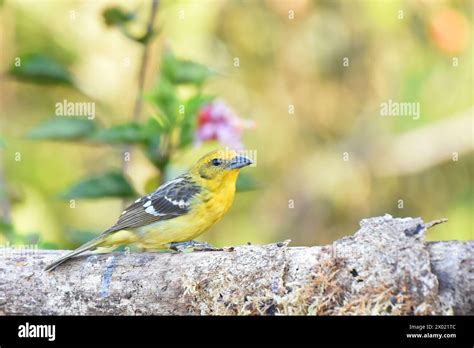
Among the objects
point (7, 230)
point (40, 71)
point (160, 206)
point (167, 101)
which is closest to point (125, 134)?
point (167, 101)

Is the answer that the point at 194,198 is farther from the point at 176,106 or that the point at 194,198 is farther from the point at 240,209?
the point at 240,209

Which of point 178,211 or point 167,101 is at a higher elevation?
point 167,101

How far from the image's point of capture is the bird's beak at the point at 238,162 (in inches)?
204

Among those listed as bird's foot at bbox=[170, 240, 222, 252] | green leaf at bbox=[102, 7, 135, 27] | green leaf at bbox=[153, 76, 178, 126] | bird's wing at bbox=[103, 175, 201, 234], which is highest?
green leaf at bbox=[102, 7, 135, 27]

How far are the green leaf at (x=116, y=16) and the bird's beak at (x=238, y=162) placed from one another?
3.70 ft

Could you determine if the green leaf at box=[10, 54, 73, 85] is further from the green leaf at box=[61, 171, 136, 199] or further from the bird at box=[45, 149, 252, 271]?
the bird at box=[45, 149, 252, 271]

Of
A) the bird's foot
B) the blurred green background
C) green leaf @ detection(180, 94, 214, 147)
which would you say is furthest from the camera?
the blurred green background

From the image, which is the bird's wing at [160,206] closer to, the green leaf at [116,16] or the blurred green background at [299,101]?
the green leaf at [116,16]

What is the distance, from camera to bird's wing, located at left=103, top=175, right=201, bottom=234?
502cm

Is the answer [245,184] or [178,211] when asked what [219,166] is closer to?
[245,184]

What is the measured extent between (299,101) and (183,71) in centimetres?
313

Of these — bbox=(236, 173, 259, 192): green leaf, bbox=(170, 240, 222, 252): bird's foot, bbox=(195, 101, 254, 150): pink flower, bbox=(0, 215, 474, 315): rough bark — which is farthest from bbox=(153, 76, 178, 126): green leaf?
bbox=(0, 215, 474, 315): rough bark

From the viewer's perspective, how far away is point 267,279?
13.7ft

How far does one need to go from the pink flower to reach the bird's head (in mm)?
113
